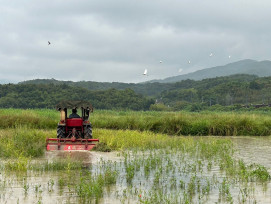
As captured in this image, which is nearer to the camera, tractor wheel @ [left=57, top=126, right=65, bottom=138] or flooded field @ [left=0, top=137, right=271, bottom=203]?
flooded field @ [left=0, top=137, right=271, bottom=203]

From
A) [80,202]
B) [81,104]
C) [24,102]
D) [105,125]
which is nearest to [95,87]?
[24,102]

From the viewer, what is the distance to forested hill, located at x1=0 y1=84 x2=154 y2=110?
63.5 m

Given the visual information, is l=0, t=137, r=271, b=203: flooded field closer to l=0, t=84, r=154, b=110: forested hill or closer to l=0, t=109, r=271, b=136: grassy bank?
l=0, t=109, r=271, b=136: grassy bank

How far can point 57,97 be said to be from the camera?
69.0 meters

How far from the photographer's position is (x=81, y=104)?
14531 mm

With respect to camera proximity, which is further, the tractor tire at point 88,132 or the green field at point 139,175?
the tractor tire at point 88,132

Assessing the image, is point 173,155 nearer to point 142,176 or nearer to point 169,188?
point 142,176

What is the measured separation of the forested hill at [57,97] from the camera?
208ft

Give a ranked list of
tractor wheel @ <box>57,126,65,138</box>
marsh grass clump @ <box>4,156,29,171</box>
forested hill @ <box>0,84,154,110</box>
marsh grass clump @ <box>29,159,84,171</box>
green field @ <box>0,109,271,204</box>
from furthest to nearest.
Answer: forested hill @ <box>0,84,154,110</box> → tractor wheel @ <box>57,126,65,138</box> → marsh grass clump @ <box>29,159,84,171</box> → marsh grass clump @ <box>4,156,29,171</box> → green field @ <box>0,109,271,204</box>

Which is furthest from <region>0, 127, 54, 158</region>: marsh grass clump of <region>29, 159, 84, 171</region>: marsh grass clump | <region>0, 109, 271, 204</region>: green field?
<region>29, 159, 84, 171</region>: marsh grass clump

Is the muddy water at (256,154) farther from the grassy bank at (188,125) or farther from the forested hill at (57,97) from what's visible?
the forested hill at (57,97)

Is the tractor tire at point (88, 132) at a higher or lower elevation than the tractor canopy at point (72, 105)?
lower

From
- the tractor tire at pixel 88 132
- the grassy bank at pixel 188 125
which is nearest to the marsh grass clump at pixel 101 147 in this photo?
the tractor tire at pixel 88 132

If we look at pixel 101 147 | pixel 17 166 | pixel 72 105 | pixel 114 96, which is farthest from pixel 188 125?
pixel 114 96
